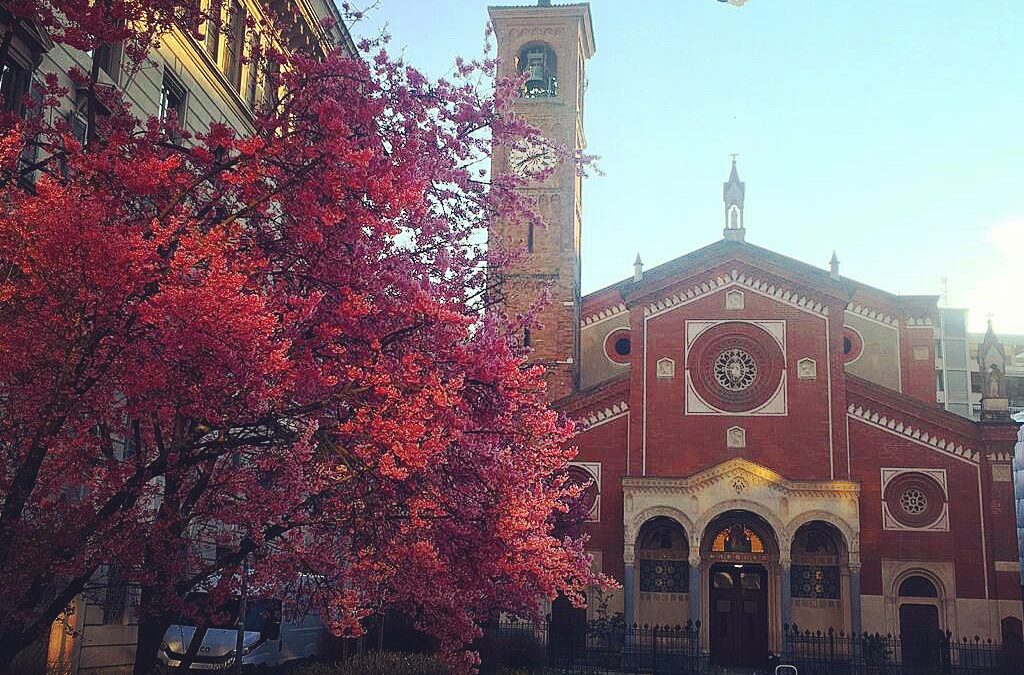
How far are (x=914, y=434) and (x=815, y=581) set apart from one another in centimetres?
574

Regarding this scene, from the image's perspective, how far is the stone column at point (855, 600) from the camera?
30966mm

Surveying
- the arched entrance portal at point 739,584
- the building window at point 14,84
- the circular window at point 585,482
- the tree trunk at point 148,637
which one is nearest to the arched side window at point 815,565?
the arched entrance portal at point 739,584

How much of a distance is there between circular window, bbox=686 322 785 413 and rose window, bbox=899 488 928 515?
5244mm

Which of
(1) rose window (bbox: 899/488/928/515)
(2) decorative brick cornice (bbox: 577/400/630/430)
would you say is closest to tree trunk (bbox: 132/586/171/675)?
(2) decorative brick cornice (bbox: 577/400/630/430)

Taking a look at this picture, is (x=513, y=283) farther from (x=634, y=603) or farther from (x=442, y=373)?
(x=442, y=373)

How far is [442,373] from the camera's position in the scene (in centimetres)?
1077

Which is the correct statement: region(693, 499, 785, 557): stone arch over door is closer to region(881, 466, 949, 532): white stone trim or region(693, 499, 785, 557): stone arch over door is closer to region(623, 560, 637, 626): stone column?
region(623, 560, 637, 626): stone column

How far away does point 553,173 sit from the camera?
3950cm

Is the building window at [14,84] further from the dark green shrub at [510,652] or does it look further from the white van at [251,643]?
the dark green shrub at [510,652]

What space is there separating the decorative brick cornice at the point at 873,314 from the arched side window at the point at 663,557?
12.2 metres

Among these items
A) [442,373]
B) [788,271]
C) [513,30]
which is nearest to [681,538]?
[788,271]

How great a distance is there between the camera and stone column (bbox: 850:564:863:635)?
102 feet

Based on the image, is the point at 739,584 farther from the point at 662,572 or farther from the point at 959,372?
the point at 959,372

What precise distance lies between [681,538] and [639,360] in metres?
6.10
